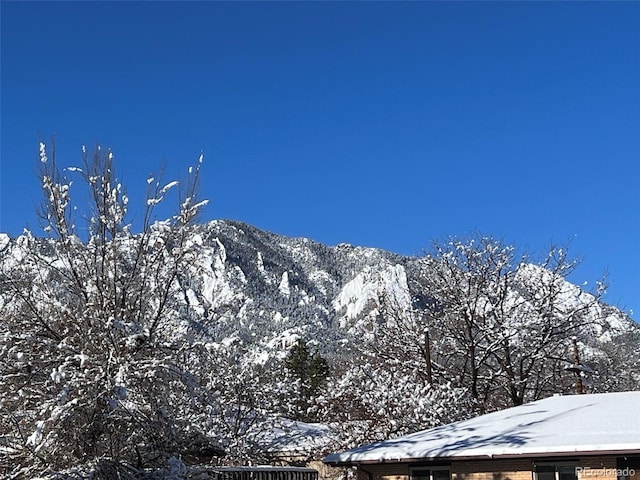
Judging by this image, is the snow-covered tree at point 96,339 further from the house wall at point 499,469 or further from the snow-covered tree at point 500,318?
the snow-covered tree at point 500,318

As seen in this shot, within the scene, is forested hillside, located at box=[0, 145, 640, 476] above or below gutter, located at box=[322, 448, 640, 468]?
above

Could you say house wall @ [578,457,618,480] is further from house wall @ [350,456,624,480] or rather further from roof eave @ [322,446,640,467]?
roof eave @ [322,446,640,467]

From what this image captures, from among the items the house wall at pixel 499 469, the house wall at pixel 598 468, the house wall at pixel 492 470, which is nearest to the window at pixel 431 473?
the house wall at pixel 499 469

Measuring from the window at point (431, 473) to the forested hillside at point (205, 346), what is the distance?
3433 millimetres

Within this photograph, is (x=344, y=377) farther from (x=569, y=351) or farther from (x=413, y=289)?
(x=569, y=351)

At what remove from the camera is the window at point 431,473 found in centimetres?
1388

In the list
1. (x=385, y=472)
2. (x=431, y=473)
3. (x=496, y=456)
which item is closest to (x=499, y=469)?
(x=496, y=456)

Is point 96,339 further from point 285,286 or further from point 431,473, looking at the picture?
point 285,286

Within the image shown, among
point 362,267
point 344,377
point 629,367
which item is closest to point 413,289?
point 344,377

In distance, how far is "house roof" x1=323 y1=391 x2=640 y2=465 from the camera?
12.2m

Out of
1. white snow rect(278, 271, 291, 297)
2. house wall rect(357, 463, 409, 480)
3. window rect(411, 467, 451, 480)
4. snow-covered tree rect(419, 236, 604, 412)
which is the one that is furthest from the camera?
white snow rect(278, 271, 291, 297)

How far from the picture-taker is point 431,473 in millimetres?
13977

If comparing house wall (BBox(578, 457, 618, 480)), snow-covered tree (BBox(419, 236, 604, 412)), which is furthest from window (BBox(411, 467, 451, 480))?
snow-covered tree (BBox(419, 236, 604, 412))

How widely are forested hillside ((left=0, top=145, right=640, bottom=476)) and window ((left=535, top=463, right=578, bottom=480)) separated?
5.19 meters
